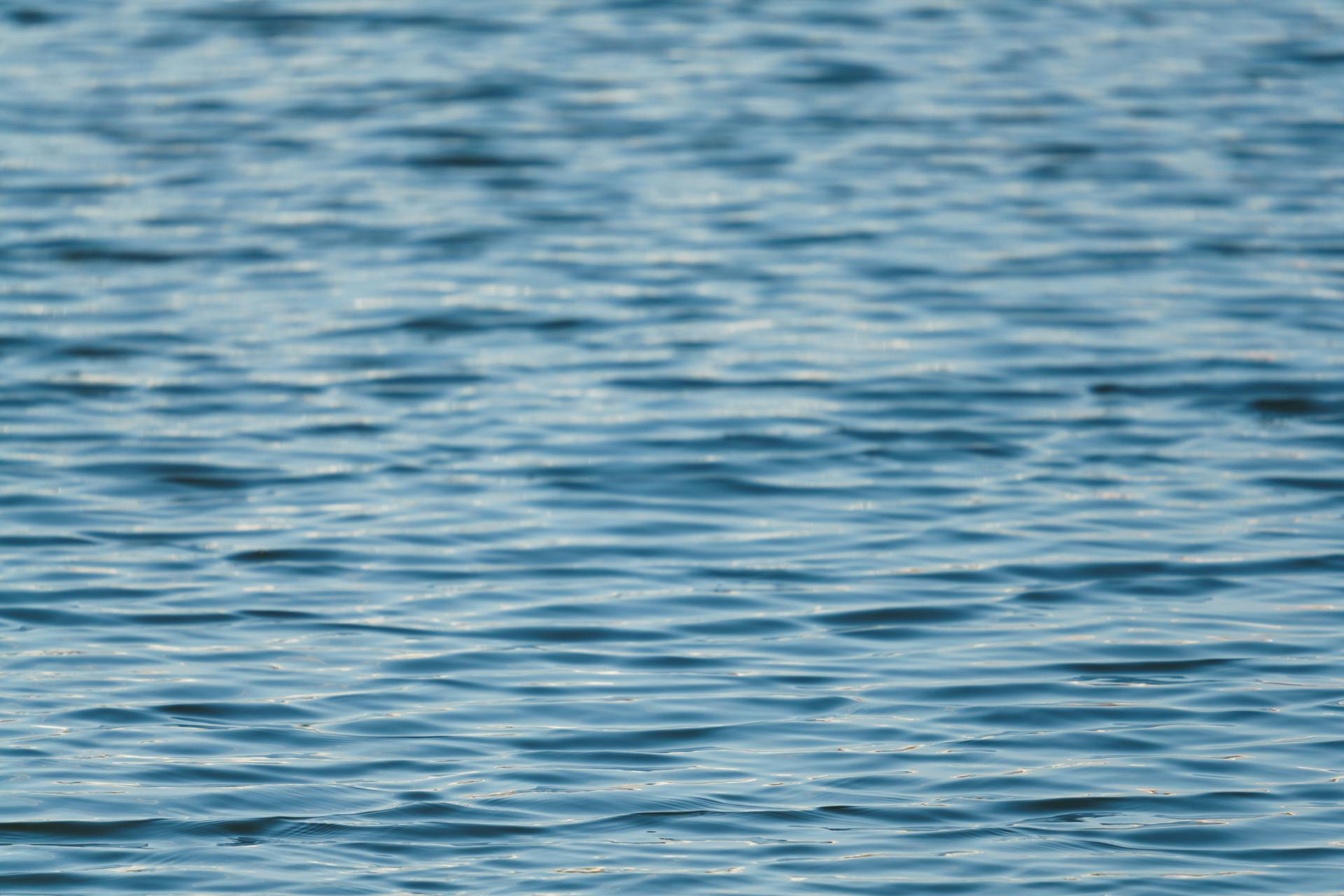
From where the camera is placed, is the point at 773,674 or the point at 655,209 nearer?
the point at 773,674

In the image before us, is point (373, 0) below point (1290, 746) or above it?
above

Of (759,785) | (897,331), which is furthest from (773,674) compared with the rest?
(897,331)

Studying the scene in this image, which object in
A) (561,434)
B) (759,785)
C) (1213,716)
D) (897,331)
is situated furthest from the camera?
(897,331)

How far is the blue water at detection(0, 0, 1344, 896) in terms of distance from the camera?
587 centimetres

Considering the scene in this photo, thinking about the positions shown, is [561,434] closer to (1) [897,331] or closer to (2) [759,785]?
(1) [897,331]

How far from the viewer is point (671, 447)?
906 cm

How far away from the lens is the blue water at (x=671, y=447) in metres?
5.87

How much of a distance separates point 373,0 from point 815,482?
9131 mm

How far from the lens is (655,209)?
12516mm

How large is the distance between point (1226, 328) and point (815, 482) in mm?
2795

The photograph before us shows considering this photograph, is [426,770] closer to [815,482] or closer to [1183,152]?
[815,482]

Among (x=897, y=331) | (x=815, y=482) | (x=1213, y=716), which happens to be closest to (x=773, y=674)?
(x=1213, y=716)

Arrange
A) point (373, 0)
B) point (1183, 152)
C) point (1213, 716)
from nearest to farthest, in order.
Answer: point (1213, 716) < point (1183, 152) < point (373, 0)

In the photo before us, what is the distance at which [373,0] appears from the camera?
1672 centimetres
